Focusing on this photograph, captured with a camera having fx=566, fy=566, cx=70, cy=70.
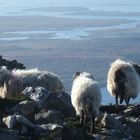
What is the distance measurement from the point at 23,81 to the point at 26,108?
6.19 m

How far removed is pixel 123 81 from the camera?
20781 millimetres

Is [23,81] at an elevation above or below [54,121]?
above

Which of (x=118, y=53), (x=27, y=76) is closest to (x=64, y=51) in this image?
(x=118, y=53)

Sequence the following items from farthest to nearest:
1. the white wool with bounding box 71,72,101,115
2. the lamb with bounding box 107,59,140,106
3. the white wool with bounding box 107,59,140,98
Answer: the white wool with bounding box 107,59,140,98 → the lamb with bounding box 107,59,140,106 → the white wool with bounding box 71,72,101,115

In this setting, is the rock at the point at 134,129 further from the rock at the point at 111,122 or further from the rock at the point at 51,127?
the rock at the point at 51,127

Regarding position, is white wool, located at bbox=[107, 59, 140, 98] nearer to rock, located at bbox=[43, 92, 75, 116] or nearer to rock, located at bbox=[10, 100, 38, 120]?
rock, located at bbox=[43, 92, 75, 116]

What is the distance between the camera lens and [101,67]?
113188 mm

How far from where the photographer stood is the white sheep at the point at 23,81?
2245 centimetres

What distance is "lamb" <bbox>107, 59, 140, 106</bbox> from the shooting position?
20812mm

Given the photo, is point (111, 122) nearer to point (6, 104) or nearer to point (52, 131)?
Result: point (52, 131)

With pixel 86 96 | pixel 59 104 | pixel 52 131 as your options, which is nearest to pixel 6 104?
pixel 59 104

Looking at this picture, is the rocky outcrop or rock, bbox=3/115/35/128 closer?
the rocky outcrop

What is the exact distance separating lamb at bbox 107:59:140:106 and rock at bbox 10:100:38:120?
4.93m

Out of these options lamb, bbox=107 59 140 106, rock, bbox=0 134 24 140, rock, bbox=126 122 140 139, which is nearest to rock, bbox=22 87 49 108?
rock, bbox=126 122 140 139
